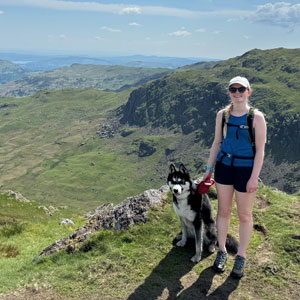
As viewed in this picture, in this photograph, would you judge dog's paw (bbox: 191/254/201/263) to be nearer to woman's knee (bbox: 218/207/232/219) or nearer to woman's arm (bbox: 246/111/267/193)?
woman's knee (bbox: 218/207/232/219)

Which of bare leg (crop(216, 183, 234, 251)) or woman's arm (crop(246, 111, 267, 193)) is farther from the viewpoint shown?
bare leg (crop(216, 183, 234, 251))

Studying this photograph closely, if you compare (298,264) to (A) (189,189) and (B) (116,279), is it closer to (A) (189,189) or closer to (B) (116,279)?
(A) (189,189)

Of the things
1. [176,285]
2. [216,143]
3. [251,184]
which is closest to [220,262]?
[176,285]

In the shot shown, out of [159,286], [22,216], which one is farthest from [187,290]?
[22,216]

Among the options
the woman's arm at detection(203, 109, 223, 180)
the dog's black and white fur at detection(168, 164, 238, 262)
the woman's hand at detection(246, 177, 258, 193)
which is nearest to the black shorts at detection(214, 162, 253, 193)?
the woman's hand at detection(246, 177, 258, 193)

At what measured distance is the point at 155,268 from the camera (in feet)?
39.6

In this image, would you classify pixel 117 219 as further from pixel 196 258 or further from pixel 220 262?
pixel 220 262

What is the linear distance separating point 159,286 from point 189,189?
383cm

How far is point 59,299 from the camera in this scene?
10609 mm

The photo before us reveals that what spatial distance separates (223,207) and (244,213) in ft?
2.60

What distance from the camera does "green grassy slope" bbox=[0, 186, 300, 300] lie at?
10.7m

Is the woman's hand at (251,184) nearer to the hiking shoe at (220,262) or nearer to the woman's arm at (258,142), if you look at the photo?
the woman's arm at (258,142)

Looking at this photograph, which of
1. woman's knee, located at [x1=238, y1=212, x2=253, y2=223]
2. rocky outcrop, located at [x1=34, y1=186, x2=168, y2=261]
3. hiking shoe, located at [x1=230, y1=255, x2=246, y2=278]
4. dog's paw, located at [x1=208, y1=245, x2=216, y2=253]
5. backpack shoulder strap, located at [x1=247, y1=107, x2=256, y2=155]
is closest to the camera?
backpack shoulder strap, located at [x1=247, y1=107, x2=256, y2=155]

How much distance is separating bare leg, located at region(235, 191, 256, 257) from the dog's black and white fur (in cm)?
163
